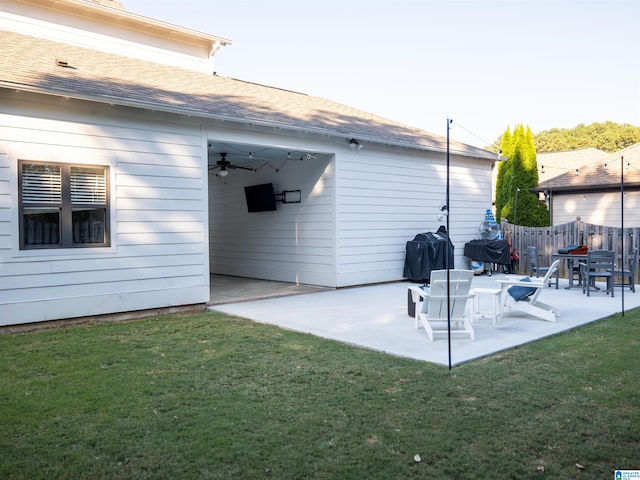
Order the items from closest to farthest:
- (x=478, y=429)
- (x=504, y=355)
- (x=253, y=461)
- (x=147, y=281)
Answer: (x=253, y=461)
(x=478, y=429)
(x=504, y=355)
(x=147, y=281)

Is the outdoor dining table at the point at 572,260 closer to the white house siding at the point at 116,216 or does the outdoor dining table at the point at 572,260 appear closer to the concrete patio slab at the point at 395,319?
the concrete patio slab at the point at 395,319

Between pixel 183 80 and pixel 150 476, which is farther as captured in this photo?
pixel 183 80

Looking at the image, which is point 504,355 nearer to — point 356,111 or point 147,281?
point 147,281

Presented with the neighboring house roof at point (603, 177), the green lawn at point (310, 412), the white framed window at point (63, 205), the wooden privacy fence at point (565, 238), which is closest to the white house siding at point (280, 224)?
the white framed window at point (63, 205)

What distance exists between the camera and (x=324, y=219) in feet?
35.2

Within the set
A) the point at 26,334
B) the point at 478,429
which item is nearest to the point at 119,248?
the point at 26,334

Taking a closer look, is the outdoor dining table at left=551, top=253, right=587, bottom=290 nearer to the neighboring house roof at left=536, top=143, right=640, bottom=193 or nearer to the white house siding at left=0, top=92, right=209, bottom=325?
the neighboring house roof at left=536, top=143, right=640, bottom=193

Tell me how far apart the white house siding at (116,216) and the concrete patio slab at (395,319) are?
120 centimetres

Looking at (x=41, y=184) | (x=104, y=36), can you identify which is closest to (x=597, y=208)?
(x=104, y=36)

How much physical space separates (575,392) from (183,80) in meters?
9.55

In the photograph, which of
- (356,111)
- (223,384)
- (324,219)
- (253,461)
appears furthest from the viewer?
(356,111)

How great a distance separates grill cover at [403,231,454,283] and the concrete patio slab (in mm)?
1187

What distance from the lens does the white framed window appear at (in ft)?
22.0

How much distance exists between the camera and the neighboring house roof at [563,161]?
24781mm
